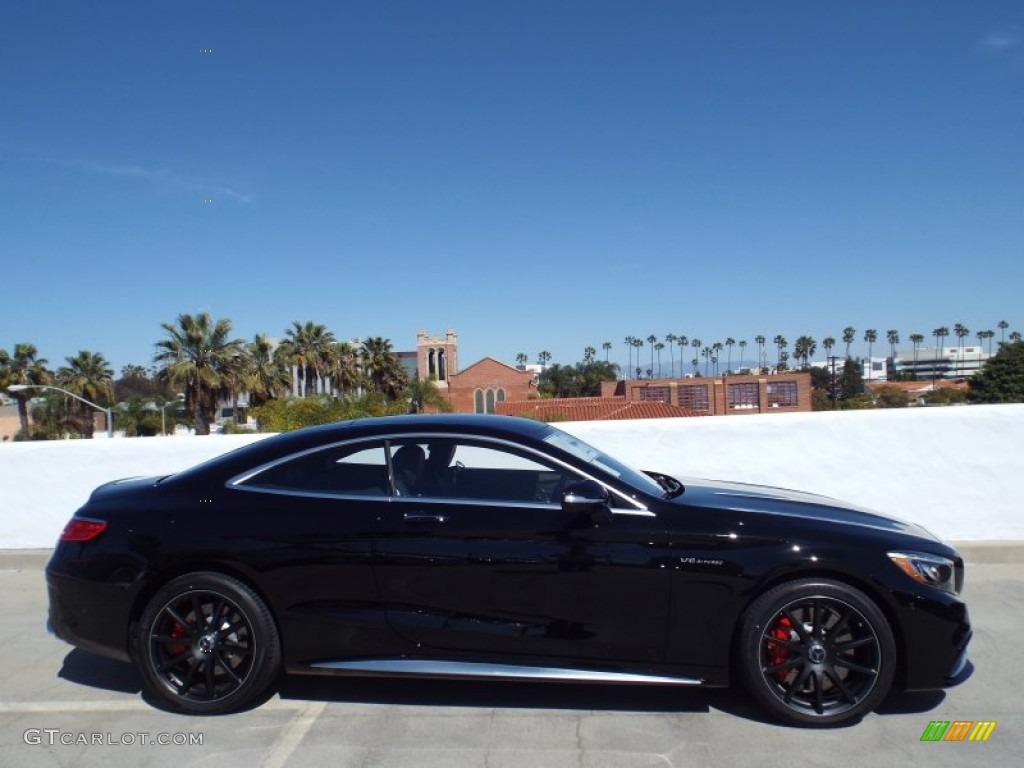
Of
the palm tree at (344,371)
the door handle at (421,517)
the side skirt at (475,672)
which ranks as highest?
Result: the palm tree at (344,371)

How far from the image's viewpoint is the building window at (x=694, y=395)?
184ft

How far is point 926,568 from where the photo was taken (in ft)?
11.9

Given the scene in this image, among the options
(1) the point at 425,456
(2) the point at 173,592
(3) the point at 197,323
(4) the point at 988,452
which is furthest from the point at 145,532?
(3) the point at 197,323

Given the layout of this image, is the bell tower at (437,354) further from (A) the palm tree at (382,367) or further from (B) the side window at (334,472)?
(B) the side window at (334,472)

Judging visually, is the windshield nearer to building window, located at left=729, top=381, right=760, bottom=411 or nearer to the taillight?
the taillight

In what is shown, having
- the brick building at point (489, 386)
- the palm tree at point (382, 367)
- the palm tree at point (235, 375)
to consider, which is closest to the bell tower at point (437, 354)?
the brick building at point (489, 386)

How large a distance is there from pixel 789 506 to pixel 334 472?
2.31 m

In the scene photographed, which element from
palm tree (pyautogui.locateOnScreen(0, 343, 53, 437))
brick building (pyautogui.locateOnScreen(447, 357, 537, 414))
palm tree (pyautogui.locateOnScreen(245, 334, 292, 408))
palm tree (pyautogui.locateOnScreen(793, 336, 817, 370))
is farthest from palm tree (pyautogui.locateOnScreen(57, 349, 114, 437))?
palm tree (pyautogui.locateOnScreen(793, 336, 817, 370))

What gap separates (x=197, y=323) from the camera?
38.4m

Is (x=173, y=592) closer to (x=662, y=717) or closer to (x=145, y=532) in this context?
(x=145, y=532)

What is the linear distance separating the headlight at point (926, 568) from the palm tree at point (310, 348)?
5061 centimetres

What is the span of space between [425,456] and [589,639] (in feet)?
3.98

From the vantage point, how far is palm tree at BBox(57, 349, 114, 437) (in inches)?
1945

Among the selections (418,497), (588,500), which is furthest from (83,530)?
(588,500)
